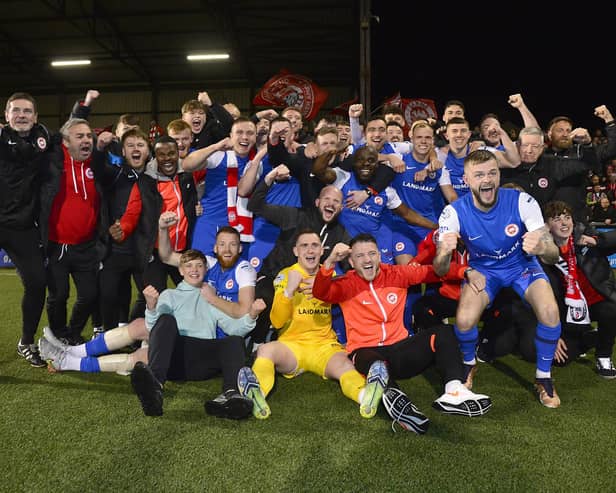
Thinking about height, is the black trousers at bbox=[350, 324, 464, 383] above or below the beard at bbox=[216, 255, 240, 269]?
below

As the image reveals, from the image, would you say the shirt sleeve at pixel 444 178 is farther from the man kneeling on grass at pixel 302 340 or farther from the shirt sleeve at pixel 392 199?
the man kneeling on grass at pixel 302 340

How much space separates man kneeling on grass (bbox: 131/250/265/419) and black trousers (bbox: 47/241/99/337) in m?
1.10

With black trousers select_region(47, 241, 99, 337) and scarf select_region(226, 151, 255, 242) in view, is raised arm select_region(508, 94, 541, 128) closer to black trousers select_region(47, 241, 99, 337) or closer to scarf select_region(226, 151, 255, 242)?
scarf select_region(226, 151, 255, 242)

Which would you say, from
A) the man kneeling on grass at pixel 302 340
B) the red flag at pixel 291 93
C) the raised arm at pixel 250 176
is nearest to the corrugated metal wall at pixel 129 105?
the red flag at pixel 291 93

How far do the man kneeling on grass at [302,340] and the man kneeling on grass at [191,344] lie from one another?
17 cm

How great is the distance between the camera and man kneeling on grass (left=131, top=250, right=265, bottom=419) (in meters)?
2.98

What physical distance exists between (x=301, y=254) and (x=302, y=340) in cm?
65

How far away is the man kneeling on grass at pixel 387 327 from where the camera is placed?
321 centimetres

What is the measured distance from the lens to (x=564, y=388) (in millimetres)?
3688

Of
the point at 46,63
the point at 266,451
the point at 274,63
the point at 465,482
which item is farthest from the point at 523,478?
the point at 46,63

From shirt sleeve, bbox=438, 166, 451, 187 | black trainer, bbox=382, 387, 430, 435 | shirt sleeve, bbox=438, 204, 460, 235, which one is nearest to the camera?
black trainer, bbox=382, 387, 430, 435

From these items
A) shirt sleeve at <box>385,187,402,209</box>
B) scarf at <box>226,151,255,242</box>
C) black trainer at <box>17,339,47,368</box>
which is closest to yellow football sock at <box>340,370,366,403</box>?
scarf at <box>226,151,255,242</box>

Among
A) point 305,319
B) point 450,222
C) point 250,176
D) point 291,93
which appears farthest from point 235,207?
point 291,93

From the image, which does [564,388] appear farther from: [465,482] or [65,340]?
Result: [65,340]
